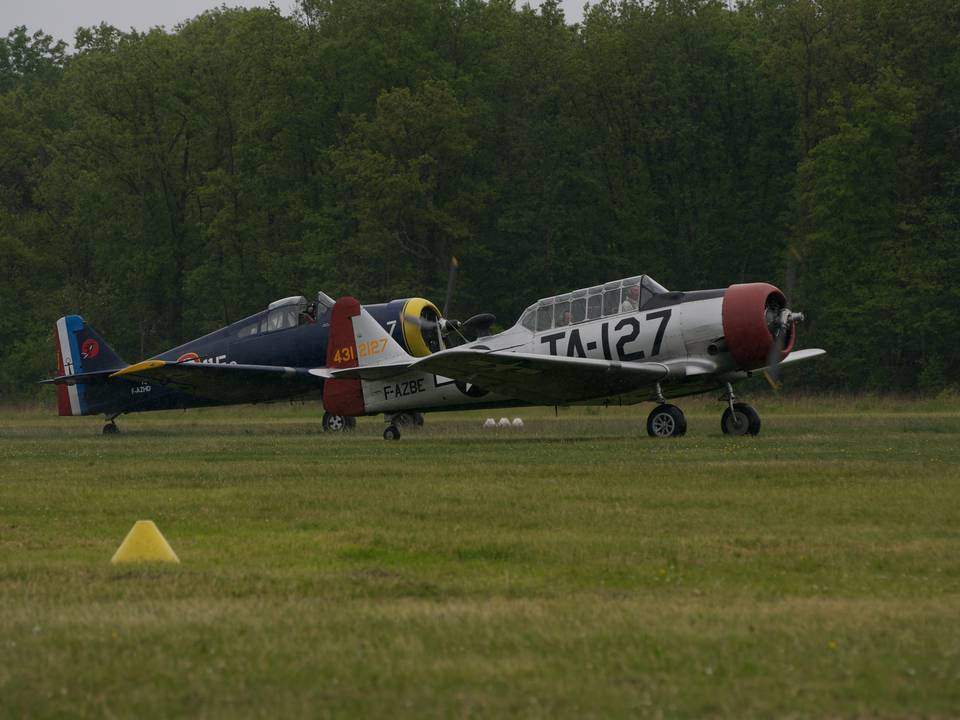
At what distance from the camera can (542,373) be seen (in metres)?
23.9

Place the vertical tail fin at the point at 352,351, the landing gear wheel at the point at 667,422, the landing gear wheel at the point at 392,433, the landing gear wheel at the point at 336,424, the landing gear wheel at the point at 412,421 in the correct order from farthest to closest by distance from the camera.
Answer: the landing gear wheel at the point at 336,424, the landing gear wheel at the point at 412,421, the vertical tail fin at the point at 352,351, the landing gear wheel at the point at 392,433, the landing gear wheel at the point at 667,422

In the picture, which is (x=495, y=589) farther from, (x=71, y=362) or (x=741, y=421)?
(x=71, y=362)

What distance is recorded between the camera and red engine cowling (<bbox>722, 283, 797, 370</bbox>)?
23.2 meters

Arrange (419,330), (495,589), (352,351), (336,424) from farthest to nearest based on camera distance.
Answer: (336,424) → (419,330) → (352,351) → (495,589)

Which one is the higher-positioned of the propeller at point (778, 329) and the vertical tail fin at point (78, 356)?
the vertical tail fin at point (78, 356)

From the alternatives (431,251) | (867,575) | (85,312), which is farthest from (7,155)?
(867,575)

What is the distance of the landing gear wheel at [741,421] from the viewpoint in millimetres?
24078

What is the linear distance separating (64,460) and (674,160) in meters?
41.3

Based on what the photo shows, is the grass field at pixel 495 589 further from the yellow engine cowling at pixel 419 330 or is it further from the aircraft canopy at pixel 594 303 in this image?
the yellow engine cowling at pixel 419 330

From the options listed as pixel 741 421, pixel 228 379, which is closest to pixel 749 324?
pixel 741 421

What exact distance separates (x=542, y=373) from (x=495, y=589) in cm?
1472

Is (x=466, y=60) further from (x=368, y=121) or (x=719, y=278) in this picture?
(x=719, y=278)

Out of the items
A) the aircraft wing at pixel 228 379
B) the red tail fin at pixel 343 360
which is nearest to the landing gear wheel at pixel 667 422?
the red tail fin at pixel 343 360

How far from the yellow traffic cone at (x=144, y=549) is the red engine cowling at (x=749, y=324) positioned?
47.2 feet
